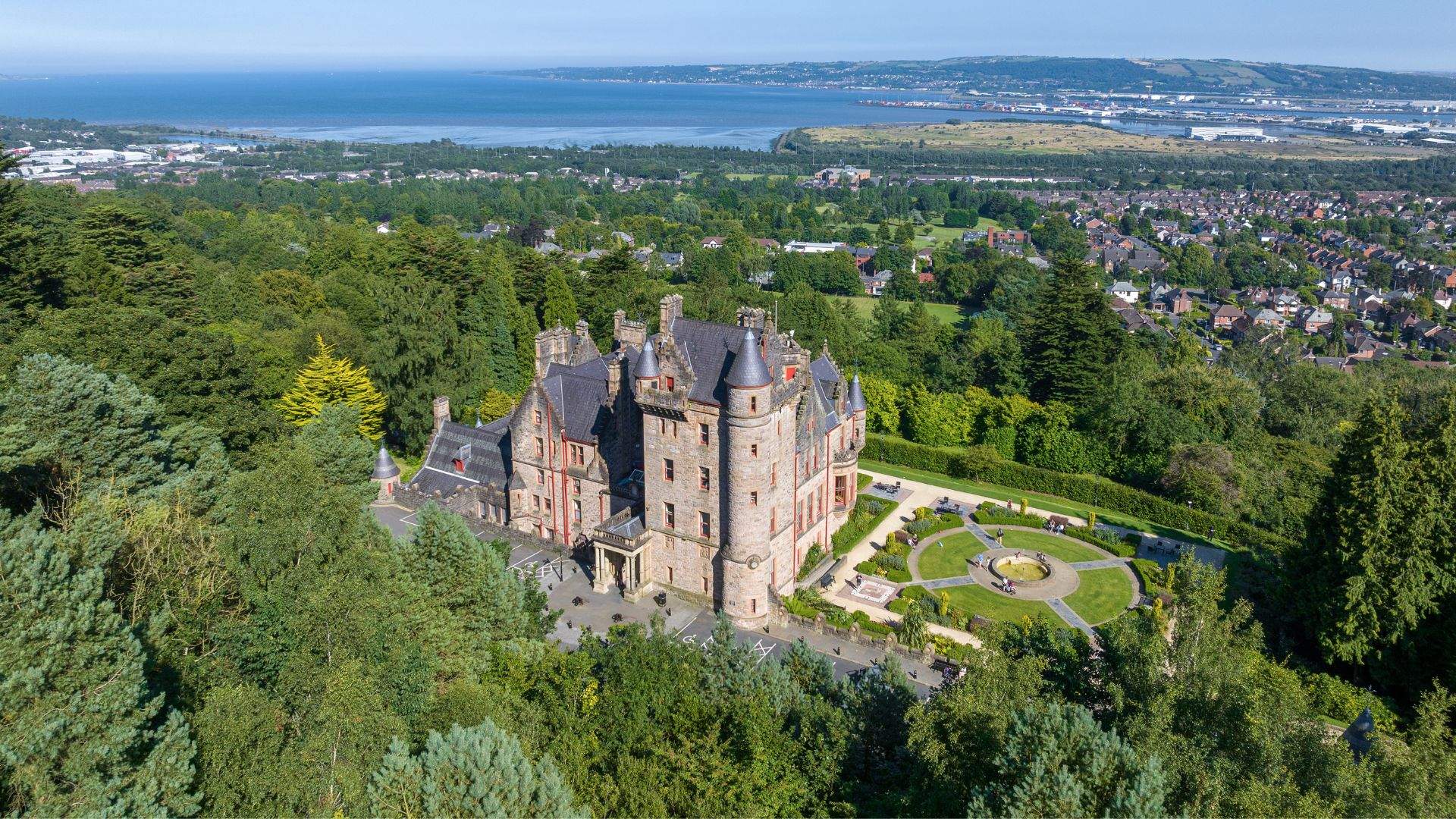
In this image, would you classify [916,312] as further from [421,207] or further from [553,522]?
[421,207]

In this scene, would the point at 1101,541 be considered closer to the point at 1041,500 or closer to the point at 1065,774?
the point at 1041,500

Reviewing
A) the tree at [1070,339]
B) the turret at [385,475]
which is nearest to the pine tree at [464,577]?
the turret at [385,475]

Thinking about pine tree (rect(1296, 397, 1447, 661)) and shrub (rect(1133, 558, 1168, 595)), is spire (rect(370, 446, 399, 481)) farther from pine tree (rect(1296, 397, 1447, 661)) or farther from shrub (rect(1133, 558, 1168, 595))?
pine tree (rect(1296, 397, 1447, 661))

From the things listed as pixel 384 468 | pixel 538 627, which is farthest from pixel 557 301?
pixel 538 627

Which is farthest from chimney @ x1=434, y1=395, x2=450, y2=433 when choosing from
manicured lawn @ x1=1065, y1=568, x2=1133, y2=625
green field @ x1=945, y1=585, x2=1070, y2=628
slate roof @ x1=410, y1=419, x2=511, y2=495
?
manicured lawn @ x1=1065, y1=568, x2=1133, y2=625

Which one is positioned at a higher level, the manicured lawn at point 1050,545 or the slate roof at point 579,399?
the slate roof at point 579,399

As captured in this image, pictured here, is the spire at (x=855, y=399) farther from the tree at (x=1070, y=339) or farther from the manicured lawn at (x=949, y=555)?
the tree at (x=1070, y=339)

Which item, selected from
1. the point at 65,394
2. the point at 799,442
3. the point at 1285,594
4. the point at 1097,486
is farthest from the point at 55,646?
the point at 1097,486
